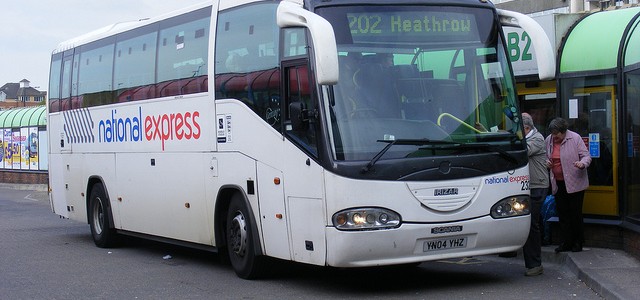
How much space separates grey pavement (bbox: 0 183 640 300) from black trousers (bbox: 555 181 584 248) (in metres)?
0.19

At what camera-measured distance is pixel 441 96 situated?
10102mm

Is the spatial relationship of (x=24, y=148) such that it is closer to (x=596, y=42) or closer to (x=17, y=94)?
(x=596, y=42)

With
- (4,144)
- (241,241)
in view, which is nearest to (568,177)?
(241,241)

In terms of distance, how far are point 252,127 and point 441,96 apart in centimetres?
232

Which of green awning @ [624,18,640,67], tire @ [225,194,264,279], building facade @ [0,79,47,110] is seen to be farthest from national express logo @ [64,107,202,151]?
building facade @ [0,79,47,110]

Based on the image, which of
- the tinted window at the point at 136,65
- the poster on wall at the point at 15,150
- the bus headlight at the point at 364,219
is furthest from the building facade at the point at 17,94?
the bus headlight at the point at 364,219

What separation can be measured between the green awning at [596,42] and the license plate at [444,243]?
169 inches

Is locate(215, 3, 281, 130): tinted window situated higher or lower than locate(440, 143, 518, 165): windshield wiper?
higher

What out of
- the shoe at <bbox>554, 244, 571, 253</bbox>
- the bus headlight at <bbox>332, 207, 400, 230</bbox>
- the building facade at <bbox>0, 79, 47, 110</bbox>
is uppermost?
the building facade at <bbox>0, 79, 47, 110</bbox>

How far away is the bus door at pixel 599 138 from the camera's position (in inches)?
522

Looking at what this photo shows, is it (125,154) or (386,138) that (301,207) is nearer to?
(386,138)

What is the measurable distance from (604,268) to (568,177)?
1659 mm

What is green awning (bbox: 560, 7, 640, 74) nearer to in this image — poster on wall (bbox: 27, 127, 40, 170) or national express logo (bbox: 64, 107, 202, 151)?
national express logo (bbox: 64, 107, 202, 151)

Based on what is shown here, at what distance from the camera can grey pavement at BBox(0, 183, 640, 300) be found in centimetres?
984
